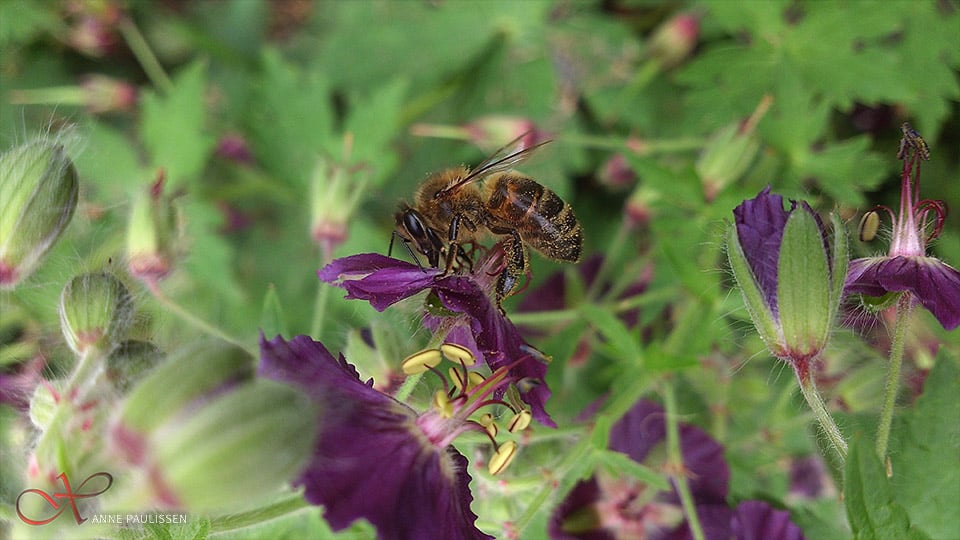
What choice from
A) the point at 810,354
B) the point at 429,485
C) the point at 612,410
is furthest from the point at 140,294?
the point at 810,354

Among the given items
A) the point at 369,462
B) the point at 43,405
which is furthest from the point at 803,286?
the point at 43,405

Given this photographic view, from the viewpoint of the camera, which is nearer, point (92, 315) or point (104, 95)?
point (92, 315)

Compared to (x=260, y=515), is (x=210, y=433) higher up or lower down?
higher up

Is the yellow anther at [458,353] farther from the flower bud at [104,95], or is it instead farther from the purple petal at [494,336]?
the flower bud at [104,95]

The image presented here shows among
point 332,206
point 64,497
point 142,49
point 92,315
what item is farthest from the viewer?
point 142,49

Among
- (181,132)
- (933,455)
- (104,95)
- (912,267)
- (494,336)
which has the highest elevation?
(912,267)

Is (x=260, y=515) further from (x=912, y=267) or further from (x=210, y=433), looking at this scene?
(x=912, y=267)

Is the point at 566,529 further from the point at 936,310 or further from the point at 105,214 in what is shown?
the point at 105,214
